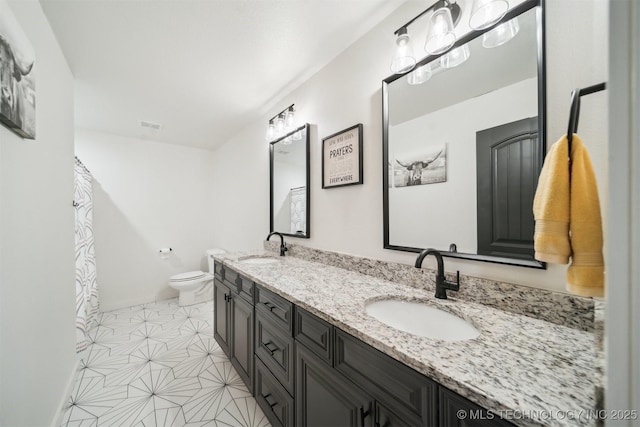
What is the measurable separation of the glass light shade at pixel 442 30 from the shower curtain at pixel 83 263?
282 centimetres

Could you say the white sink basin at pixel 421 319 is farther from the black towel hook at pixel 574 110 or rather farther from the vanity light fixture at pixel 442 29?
the vanity light fixture at pixel 442 29

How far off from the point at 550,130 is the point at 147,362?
2.94m

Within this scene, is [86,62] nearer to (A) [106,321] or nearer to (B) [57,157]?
(B) [57,157]

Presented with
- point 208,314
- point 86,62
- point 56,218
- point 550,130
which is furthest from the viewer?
point 208,314

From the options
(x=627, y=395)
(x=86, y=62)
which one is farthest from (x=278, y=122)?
(x=627, y=395)

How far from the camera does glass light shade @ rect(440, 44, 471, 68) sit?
1.06 meters

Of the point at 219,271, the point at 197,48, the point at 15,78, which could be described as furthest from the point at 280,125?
the point at 15,78

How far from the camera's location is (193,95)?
7.28 ft

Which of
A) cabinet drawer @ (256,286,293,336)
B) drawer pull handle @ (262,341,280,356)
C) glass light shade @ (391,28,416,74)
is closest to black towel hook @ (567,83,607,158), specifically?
glass light shade @ (391,28,416,74)

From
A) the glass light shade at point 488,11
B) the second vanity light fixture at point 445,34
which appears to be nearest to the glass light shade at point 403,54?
the second vanity light fixture at point 445,34

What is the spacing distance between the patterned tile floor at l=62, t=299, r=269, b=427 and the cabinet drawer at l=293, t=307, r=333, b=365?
0.83 meters

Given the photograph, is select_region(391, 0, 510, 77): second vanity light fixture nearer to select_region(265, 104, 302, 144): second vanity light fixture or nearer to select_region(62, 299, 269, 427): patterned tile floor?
select_region(265, 104, 302, 144): second vanity light fixture

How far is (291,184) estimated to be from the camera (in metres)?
2.15

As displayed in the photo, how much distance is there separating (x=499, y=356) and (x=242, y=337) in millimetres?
1494
